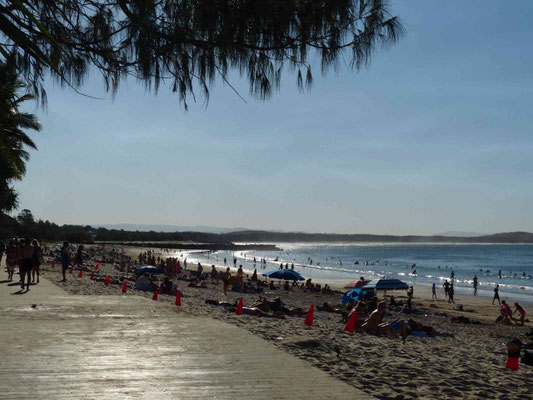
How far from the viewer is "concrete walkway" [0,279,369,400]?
5477mm

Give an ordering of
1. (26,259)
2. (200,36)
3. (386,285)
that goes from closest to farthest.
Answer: (200,36), (26,259), (386,285)

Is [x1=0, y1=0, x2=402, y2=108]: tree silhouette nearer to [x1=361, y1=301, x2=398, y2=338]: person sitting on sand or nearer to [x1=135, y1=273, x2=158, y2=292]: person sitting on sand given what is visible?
[x1=361, y1=301, x2=398, y2=338]: person sitting on sand

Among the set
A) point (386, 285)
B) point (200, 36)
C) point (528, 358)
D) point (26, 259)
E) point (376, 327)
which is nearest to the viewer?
point (200, 36)

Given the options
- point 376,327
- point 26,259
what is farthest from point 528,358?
point 26,259

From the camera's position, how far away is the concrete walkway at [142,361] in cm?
548

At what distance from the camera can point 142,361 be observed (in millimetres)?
6785

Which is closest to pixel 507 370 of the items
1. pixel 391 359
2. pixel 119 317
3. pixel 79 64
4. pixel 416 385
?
pixel 391 359

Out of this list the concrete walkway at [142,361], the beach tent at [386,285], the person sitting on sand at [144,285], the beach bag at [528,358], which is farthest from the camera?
the beach tent at [386,285]

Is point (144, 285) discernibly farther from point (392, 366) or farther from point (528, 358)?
point (392, 366)

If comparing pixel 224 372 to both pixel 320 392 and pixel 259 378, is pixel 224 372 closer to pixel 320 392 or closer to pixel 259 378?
pixel 259 378

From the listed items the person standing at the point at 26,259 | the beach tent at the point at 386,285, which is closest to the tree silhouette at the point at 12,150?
the person standing at the point at 26,259

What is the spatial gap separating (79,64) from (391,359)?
19.9ft

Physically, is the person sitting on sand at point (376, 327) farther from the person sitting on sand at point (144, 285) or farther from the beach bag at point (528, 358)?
the person sitting on sand at point (144, 285)

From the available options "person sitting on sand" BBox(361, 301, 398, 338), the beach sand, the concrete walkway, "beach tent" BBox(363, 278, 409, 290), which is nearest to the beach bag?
the beach sand
